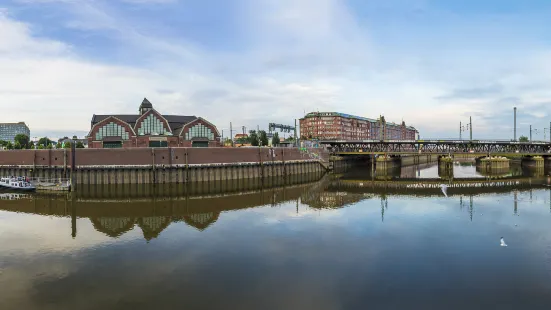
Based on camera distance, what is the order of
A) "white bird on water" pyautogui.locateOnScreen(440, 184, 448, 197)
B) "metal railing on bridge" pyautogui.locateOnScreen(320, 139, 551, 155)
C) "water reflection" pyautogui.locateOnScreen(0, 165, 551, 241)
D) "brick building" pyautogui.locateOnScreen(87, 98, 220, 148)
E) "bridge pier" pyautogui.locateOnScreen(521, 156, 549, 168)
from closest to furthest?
"water reflection" pyautogui.locateOnScreen(0, 165, 551, 241) < "white bird on water" pyautogui.locateOnScreen(440, 184, 448, 197) < "brick building" pyautogui.locateOnScreen(87, 98, 220, 148) < "metal railing on bridge" pyautogui.locateOnScreen(320, 139, 551, 155) < "bridge pier" pyautogui.locateOnScreen(521, 156, 549, 168)

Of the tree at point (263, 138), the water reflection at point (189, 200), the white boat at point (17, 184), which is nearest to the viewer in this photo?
the water reflection at point (189, 200)

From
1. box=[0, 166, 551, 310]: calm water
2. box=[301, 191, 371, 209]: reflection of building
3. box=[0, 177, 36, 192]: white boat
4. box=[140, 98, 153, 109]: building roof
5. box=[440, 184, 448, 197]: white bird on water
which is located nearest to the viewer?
box=[0, 166, 551, 310]: calm water

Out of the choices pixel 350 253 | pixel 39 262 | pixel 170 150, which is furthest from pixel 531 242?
pixel 170 150

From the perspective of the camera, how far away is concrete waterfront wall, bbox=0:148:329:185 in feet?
213

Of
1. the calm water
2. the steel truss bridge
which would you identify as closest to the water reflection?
the calm water

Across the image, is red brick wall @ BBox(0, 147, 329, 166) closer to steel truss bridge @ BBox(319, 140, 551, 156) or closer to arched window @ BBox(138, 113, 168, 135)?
arched window @ BBox(138, 113, 168, 135)

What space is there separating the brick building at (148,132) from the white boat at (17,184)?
2864cm

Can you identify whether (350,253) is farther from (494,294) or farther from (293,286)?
(494,294)

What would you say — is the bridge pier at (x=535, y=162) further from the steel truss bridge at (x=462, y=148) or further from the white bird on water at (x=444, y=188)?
the white bird on water at (x=444, y=188)

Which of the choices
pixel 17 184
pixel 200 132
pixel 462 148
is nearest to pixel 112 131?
pixel 200 132

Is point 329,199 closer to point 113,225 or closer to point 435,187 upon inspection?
point 435,187

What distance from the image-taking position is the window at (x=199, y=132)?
9794 centimetres

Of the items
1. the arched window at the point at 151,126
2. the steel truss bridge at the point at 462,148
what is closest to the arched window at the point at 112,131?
the arched window at the point at 151,126

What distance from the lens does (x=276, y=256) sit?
25.0 m
